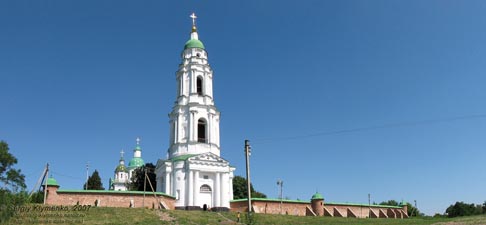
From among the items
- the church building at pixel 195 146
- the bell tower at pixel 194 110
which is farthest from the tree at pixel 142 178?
the bell tower at pixel 194 110

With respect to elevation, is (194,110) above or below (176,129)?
above

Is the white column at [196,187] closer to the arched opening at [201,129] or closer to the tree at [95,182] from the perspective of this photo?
the arched opening at [201,129]

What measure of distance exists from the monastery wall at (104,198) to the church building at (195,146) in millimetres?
3440

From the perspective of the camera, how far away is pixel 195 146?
48.4 m

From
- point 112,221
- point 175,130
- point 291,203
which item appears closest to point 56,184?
point 112,221

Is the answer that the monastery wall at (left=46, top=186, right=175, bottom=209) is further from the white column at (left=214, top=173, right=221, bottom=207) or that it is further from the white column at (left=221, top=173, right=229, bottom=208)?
the white column at (left=221, top=173, right=229, bottom=208)

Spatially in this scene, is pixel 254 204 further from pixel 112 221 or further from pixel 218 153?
pixel 112 221

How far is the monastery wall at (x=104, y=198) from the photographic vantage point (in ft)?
125

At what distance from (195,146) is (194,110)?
4155 millimetres

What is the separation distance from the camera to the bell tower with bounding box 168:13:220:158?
48.9 m

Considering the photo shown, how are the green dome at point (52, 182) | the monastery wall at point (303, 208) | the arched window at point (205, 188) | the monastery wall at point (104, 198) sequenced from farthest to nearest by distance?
the arched window at point (205, 188) → the monastery wall at point (303, 208) → the green dome at point (52, 182) → the monastery wall at point (104, 198)

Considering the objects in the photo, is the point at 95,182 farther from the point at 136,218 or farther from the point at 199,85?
the point at 136,218

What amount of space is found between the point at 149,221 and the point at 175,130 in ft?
66.8

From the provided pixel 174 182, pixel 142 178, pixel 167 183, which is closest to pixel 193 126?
pixel 174 182
